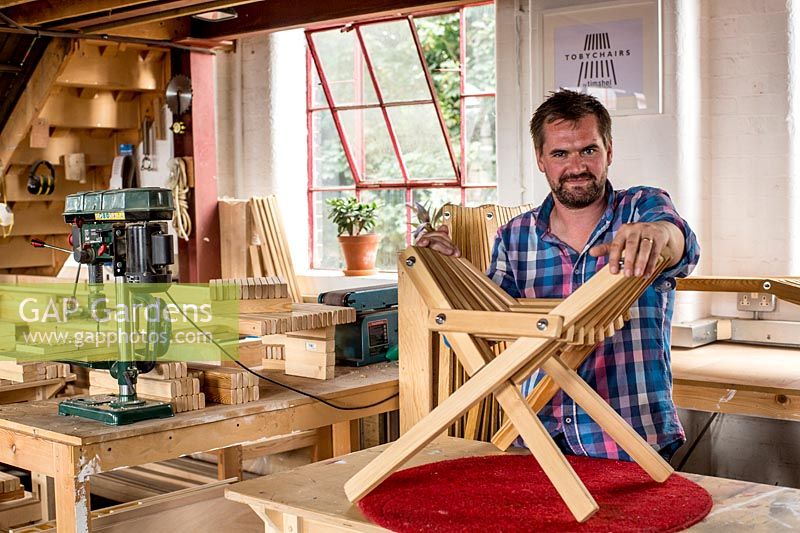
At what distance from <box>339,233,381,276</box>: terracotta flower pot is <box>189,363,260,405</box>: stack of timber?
12.9ft

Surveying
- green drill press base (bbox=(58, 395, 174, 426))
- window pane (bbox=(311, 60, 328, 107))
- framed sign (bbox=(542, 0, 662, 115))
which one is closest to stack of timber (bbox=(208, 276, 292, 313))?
green drill press base (bbox=(58, 395, 174, 426))

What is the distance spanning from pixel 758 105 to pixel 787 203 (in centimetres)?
48

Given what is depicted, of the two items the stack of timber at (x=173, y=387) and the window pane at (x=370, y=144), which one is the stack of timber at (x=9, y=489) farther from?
the window pane at (x=370, y=144)

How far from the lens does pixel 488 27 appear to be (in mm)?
6840

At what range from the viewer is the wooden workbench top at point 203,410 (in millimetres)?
2844

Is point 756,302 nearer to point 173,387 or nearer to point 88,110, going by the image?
point 173,387

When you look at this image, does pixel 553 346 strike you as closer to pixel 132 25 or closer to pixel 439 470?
pixel 439 470

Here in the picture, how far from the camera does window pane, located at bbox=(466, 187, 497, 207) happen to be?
276 inches

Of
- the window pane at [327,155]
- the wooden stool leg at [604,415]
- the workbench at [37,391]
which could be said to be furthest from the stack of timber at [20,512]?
the window pane at [327,155]

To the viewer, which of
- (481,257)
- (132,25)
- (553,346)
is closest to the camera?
(553,346)

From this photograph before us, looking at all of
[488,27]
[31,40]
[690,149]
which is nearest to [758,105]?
[690,149]

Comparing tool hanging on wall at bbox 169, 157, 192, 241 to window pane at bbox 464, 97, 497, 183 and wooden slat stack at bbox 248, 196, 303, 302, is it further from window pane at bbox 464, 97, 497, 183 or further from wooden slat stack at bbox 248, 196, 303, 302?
window pane at bbox 464, 97, 497, 183

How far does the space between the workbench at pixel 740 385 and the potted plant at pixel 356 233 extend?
3296 mm

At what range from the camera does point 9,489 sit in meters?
4.32
